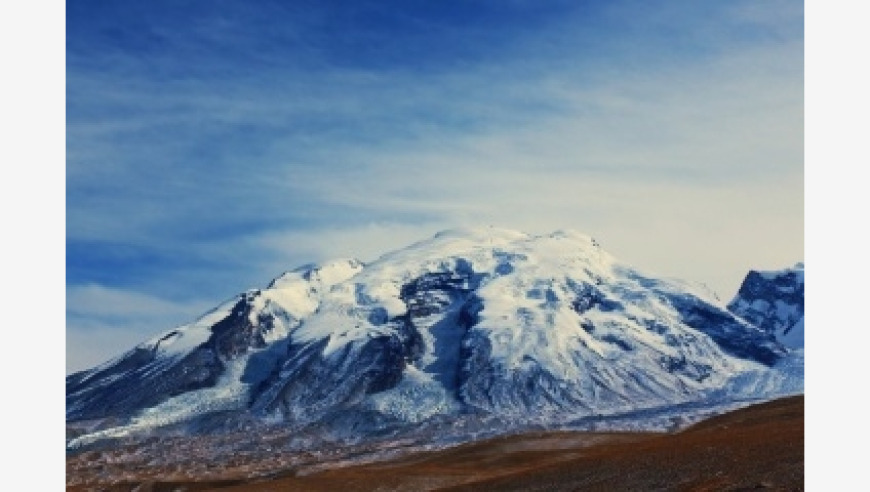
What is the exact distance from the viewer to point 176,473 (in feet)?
572
